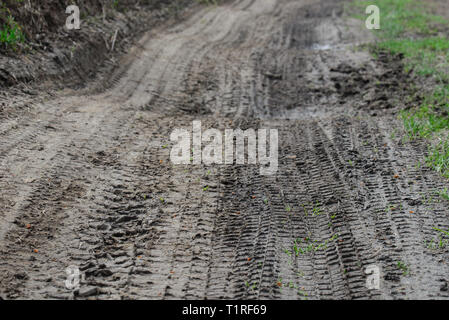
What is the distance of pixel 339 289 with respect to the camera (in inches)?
161

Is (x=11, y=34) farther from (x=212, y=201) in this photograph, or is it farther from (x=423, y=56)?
(x=423, y=56)

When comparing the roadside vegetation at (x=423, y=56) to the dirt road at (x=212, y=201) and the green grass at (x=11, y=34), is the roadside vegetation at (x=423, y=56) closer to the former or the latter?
the dirt road at (x=212, y=201)

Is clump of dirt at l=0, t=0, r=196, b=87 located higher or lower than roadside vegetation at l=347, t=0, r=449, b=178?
higher

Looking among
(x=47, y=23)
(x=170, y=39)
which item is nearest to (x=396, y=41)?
(x=170, y=39)

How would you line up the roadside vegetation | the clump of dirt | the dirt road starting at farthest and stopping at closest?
1. the clump of dirt
2. the roadside vegetation
3. the dirt road

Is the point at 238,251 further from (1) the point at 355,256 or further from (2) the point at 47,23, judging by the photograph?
(2) the point at 47,23

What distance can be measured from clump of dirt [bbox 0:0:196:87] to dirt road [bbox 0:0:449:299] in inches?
24.2

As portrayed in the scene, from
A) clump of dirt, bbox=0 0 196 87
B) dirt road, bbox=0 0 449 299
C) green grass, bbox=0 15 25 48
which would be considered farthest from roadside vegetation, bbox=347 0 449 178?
green grass, bbox=0 15 25 48

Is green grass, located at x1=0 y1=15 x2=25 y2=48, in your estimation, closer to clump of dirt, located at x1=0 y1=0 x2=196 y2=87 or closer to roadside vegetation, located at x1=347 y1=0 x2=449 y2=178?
clump of dirt, located at x1=0 y1=0 x2=196 y2=87

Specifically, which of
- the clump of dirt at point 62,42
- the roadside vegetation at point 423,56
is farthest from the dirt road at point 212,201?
the clump of dirt at point 62,42

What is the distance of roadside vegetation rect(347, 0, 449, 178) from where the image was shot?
21.8 ft

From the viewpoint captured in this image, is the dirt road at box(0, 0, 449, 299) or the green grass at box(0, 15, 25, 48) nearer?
the dirt road at box(0, 0, 449, 299)

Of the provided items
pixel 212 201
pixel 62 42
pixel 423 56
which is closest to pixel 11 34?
pixel 62 42

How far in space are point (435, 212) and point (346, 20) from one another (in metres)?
11.1
